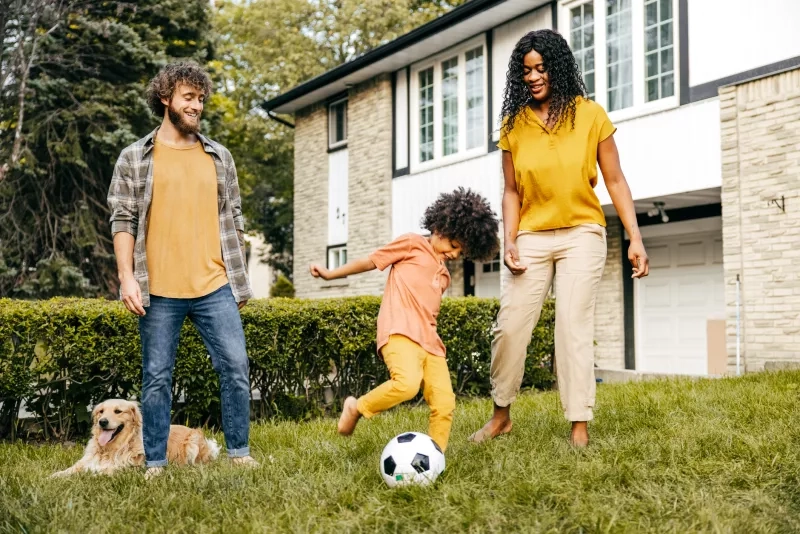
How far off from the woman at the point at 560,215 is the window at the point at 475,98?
9982mm

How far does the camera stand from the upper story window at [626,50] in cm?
1120

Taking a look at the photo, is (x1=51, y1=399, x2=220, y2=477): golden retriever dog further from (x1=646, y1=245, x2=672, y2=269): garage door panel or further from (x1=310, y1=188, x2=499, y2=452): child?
(x1=646, y1=245, x2=672, y2=269): garage door panel

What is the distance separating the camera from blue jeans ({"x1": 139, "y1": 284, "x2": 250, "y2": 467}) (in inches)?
169

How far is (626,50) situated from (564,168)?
812 centimetres

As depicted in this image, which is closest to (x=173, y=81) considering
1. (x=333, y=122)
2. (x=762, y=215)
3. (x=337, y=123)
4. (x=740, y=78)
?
(x=762, y=215)

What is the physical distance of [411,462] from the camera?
3.62m

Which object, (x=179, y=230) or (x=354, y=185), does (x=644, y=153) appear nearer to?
(x=354, y=185)

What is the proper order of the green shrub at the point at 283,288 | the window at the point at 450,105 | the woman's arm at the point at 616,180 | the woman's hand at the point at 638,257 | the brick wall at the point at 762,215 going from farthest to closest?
the green shrub at the point at 283,288
the window at the point at 450,105
the brick wall at the point at 762,215
the woman's arm at the point at 616,180
the woman's hand at the point at 638,257

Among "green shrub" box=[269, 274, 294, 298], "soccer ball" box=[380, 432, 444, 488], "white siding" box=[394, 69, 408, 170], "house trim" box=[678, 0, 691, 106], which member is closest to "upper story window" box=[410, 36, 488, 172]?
"white siding" box=[394, 69, 408, 170]

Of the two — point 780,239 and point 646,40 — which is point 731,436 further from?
point 646,40

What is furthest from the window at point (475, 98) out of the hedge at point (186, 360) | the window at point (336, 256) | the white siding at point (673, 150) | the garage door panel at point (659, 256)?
the hedge at point (186, 360)

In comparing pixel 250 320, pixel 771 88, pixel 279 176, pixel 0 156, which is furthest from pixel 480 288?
pixel 279 176

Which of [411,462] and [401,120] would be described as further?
[401,120]

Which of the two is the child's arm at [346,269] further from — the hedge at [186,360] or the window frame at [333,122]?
the window frame at [333,122]
